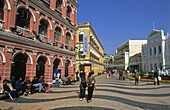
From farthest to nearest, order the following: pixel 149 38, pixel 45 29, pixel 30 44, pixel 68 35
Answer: pixel 149 38, pixel 68 35, pixel 45 29, pixel 30 44

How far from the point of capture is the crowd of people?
8156mm

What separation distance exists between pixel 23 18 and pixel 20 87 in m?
6.72

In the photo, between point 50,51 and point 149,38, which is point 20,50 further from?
point 149,38

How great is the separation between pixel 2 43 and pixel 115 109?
929 centimetres

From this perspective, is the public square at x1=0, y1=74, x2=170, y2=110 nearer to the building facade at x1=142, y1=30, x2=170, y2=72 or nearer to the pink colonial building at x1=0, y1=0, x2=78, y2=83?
the pink colonial building at x1=0, y1=0, x2=78, y2=83

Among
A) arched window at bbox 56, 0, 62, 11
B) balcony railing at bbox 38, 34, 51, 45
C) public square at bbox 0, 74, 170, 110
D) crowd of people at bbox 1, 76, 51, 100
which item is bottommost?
public square at bbox 0, 74, 170, 110

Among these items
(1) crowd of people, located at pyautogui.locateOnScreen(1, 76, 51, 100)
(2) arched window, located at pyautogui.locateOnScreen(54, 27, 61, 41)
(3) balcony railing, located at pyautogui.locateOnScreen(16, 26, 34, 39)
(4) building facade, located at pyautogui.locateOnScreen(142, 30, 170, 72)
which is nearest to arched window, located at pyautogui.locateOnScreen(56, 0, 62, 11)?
(2) arched window, located at pyautogui.locateOnScreen(54, 27, 61, 41)

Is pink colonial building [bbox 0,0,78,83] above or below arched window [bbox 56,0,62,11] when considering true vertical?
below

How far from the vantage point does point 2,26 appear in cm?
947

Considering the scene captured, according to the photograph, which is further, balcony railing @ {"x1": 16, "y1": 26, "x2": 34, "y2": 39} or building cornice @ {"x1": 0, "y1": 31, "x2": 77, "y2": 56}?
balcony railing @ {"x1": 16, "y1": 26, "x2": 34, "y2": 39}

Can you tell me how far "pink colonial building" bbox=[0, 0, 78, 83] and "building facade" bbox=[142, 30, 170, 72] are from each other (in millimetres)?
24381

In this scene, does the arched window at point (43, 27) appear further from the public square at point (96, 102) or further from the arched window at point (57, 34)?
the public square at point (96, 102)

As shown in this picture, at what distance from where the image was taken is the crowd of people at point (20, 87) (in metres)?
8.16

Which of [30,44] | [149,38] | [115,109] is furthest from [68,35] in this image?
[149,38]
